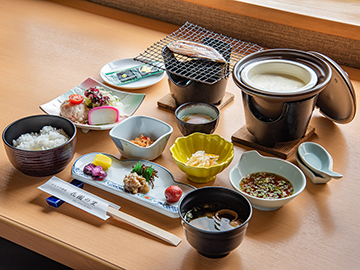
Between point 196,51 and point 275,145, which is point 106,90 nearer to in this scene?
point 196,51

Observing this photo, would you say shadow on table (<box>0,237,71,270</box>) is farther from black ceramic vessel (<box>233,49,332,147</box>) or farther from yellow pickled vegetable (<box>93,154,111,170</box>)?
black ceramic vessel (<box>233,49,332,147</box>)

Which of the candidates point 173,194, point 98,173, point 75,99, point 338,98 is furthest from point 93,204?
point 338,98

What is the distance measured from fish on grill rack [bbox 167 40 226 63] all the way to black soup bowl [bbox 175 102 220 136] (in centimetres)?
19

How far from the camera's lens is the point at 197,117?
54.4 inches

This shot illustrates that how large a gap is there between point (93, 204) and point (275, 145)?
0.65 metres

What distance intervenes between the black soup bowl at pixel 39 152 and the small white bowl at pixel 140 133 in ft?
0.49

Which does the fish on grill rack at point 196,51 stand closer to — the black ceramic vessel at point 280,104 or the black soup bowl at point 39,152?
the black ceramic vessel at point 280,104

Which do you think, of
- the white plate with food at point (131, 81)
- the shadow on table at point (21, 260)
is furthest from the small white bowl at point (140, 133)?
the shadow on table at point (21, 260)

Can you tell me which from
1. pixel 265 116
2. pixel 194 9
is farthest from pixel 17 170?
pixel 194 9

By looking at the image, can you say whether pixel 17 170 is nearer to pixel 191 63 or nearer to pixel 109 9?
pixel 191 63

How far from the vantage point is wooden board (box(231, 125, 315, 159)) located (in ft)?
4.24

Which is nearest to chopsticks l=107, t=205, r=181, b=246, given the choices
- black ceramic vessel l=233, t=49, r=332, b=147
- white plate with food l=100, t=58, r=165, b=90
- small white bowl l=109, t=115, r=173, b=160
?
small white bowl l=109, t=115, r=173, b=160

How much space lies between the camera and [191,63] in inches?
58.2

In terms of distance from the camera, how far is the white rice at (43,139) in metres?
1.18
